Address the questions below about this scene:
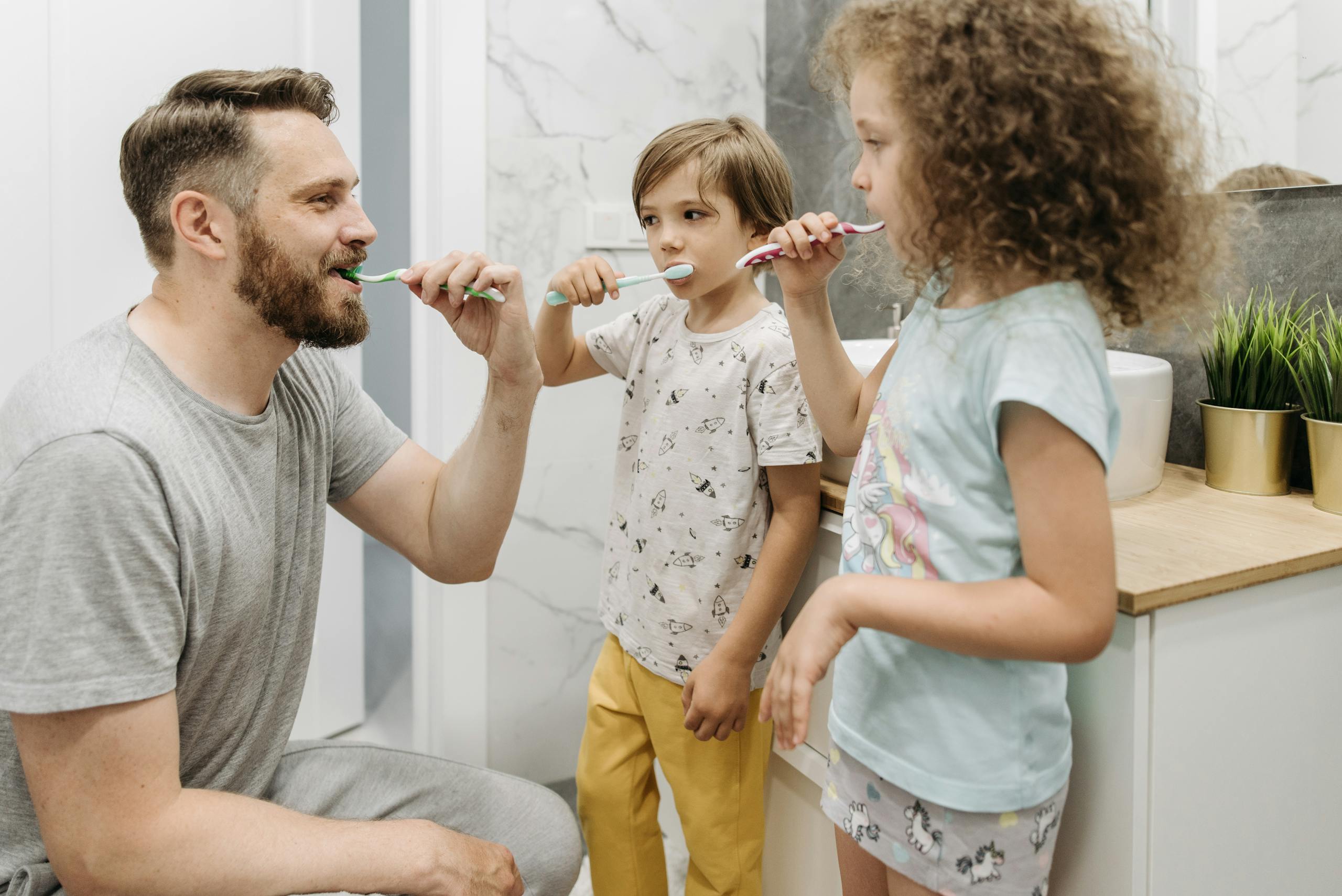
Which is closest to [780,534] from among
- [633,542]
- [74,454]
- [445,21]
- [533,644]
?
[633,542]

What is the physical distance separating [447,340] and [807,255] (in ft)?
2.81

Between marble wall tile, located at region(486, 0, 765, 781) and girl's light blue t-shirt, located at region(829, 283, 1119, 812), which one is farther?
marble wall tile, located at region(486, 0, 765, 781)

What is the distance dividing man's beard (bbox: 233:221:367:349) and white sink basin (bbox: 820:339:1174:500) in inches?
20.6

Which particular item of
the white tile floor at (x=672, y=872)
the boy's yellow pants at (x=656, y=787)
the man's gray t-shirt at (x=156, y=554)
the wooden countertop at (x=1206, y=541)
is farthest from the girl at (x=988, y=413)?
the white tile floor at (x=672, y=872)

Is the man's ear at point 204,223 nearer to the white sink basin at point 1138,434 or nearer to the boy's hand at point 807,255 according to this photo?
the boy's hand at point 807,255

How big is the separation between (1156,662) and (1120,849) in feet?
0.51

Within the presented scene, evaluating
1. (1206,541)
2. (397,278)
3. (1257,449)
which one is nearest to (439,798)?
(397,278)

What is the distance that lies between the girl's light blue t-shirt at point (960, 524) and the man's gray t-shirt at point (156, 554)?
1.82ft

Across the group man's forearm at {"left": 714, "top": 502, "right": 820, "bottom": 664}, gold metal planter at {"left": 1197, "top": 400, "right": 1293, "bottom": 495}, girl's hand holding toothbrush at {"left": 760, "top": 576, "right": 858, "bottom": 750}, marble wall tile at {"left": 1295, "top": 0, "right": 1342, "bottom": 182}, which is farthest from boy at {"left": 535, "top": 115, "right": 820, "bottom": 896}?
marble wall tile at {"left": 1295, "top": 0, "right": 1342, "bottom": 182}

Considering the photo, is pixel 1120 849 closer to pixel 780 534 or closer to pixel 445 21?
pixel 780 534

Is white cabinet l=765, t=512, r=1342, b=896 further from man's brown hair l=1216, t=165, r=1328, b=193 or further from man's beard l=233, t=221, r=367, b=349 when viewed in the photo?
man's beard l=233, t=221, r=367, b=349

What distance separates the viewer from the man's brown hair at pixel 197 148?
Result: 37.0 inches

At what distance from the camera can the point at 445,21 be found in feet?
5.08

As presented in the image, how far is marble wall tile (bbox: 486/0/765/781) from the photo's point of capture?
64.4 inches
